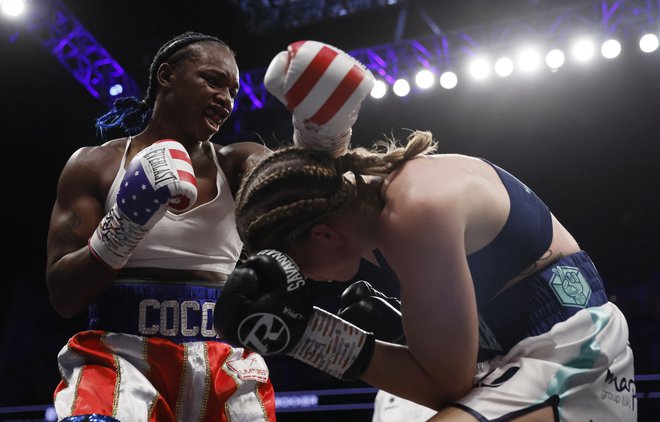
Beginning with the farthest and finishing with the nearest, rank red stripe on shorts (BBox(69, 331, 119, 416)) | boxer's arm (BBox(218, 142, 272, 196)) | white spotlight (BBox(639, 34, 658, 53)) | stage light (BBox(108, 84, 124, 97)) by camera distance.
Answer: stage light (BBox(108, 84, 124, 97)), white spotlight (BBox(639, 34, 658, 53)), boxer's arm (BBox(218, 142, 272, 196)), red stripe on shorts (BBox(69, 331, 119, 416))

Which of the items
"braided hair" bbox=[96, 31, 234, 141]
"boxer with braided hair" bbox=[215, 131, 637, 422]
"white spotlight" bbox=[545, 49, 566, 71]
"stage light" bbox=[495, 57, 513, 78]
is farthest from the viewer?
"stage light" bbox=[495, 57, 513, 78]

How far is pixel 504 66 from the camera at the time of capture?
4727 millimetres

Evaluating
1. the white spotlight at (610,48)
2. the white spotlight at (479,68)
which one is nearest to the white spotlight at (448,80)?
the white spotlight at (479,68)

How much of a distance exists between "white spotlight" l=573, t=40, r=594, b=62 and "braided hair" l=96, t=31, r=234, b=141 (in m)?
3.06

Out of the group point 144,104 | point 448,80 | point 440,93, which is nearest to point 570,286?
point 144,104

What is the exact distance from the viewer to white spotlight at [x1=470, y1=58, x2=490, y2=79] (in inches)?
185

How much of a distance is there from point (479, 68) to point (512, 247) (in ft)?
12.2

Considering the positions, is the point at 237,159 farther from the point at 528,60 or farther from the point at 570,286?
the point at 528,60

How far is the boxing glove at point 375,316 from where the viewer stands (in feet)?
5.22

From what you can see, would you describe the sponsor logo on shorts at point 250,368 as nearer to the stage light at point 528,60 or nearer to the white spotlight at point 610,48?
the stage light at point 528,60

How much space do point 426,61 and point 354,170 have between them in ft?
11.7

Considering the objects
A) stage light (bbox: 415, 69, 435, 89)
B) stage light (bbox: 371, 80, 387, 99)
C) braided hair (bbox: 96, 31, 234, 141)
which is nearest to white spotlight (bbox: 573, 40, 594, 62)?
stage light (bbox: 415, 69, 435, 89)

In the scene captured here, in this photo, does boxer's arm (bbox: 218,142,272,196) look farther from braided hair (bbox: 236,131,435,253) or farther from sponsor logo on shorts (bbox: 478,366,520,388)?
sponsor logo on shorts (bbox: 478,366,520,388)

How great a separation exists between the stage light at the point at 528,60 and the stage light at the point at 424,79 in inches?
24.9
